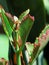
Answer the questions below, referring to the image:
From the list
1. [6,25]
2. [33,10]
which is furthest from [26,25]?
[33,10]

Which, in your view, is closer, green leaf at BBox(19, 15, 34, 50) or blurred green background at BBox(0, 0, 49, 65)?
green leaf at BBox(19, 15, 34, 50)

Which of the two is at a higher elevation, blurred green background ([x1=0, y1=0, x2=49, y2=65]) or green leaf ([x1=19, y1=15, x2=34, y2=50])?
blurred green background ([x1=0, y1=0, x2=49, y2=65])

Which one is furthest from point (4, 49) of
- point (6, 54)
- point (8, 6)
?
point (8, 6)

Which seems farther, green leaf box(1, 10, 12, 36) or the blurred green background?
the blurred green background

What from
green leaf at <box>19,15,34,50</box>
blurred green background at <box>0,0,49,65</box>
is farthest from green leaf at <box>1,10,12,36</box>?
blurred green background at <box>0,0,49,65</box>

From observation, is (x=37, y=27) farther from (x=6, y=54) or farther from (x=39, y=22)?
(x=6, y=54)

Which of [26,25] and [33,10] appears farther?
[33,10]

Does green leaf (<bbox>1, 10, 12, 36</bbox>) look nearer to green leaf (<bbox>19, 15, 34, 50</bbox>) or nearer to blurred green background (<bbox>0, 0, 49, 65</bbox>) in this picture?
green leaf (<bbox>19, 15, 34, 50</bbox>)

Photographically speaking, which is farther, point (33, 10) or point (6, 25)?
point (33, 10)

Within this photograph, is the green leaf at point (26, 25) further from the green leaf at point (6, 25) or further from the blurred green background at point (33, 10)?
the blurred green background at point (33, 10)

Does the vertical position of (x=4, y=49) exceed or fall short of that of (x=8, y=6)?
it falls short

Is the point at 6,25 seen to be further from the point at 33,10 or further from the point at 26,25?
the point at 33,10
